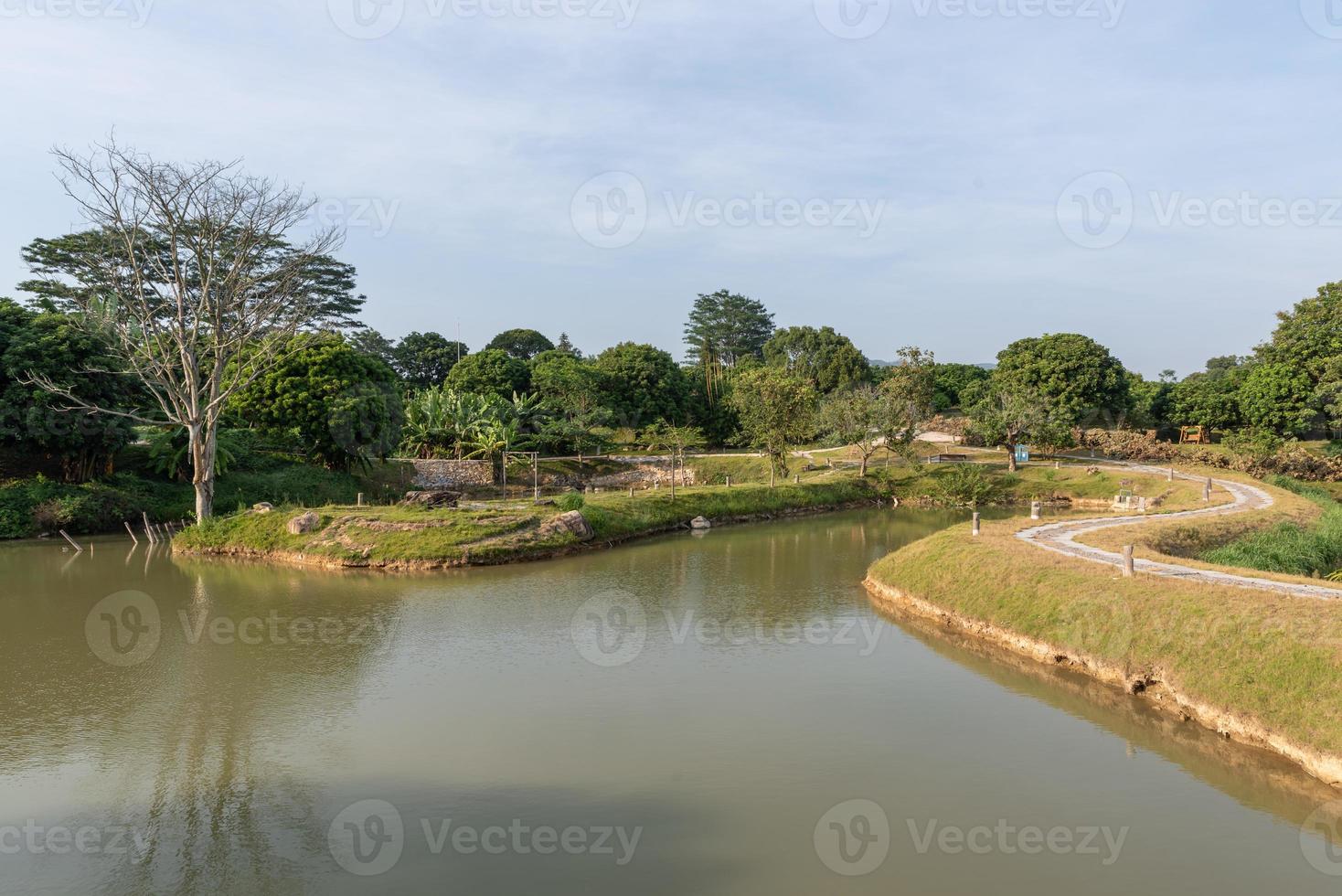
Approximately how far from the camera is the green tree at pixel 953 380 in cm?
9269

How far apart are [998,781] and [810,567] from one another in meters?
19.3

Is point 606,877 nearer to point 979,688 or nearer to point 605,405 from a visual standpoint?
point 979,688

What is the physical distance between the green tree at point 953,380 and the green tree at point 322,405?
209 ft

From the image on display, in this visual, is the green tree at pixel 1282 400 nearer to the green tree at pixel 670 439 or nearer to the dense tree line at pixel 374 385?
the dense tree line at pixel 374 385

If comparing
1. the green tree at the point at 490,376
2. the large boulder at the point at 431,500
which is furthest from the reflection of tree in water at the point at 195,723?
the green tree at the point at 490,376

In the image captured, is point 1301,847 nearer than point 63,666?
Yes

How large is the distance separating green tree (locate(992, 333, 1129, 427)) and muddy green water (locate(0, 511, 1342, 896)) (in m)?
48.2

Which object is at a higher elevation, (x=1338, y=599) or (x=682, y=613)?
(x=1338, y=599)

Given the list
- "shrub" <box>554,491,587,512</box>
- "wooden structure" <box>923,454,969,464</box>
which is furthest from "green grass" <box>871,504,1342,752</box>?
"wooden structure" <box>923,454,969,464</box>

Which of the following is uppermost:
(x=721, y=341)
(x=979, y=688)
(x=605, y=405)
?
(x=721, y=341)

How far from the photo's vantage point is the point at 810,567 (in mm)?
32719

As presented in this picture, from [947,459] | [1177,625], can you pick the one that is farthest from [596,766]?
[947,459]

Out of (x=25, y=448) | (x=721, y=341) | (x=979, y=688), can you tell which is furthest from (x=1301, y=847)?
(x=721, y=341)

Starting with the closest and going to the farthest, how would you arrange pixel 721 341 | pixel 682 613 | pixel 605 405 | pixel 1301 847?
pixel 1301 847, pixel 682 613, pixel 605 405, pixel 721 341
